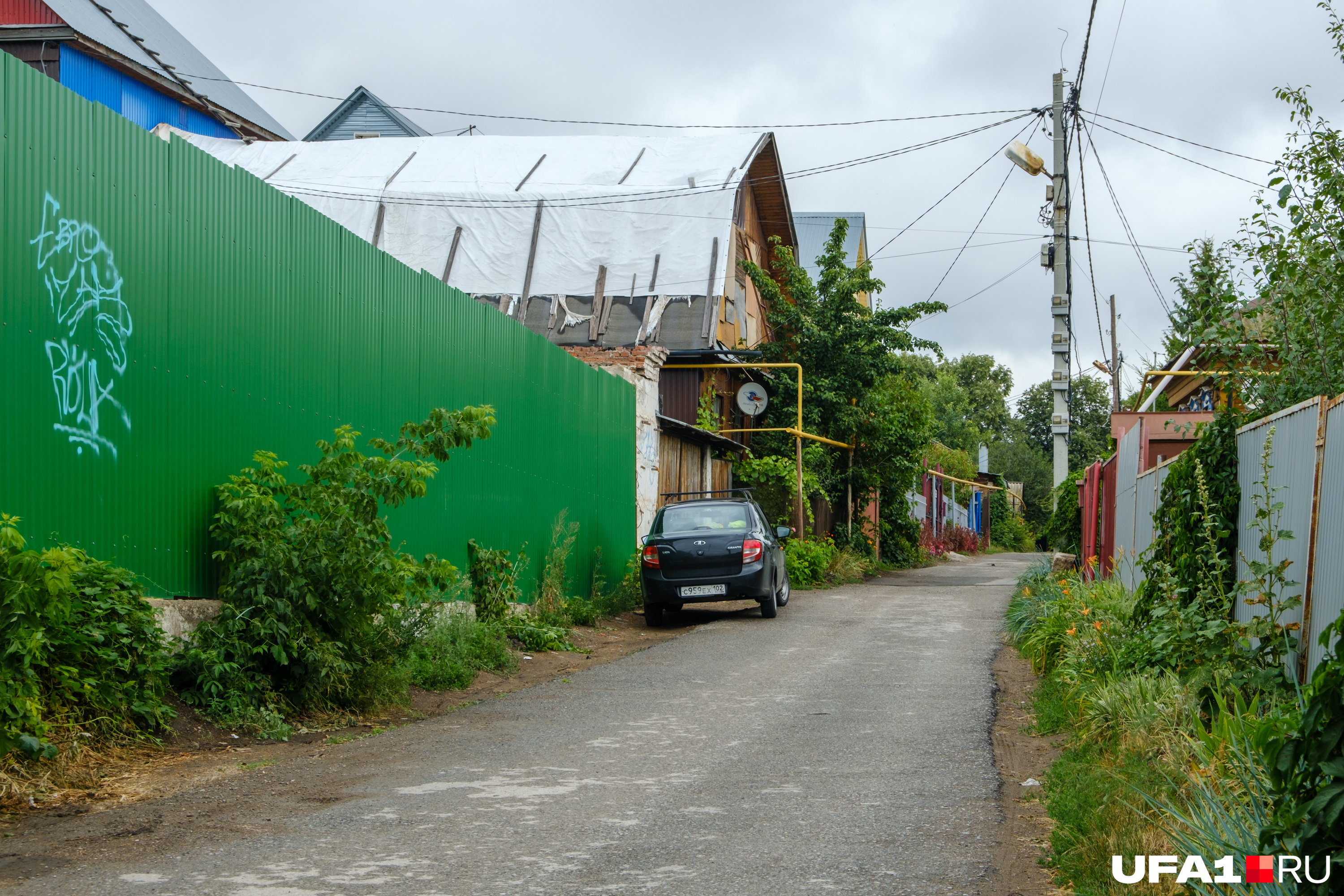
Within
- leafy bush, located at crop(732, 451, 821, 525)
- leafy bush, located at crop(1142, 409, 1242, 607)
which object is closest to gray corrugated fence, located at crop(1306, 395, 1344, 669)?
leafy bush, located at crop(1142, 409, 1242, 607)

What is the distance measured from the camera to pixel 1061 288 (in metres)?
23.7

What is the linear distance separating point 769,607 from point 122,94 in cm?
1682

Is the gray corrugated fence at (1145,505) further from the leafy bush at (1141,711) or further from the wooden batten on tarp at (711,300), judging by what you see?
the wooden batten on tarp at (711,300)

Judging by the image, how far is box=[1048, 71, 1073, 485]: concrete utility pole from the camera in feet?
77.3

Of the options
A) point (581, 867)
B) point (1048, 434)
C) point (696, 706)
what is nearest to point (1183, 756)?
point (581, 867)

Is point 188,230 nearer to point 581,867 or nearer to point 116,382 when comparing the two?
point 116,382

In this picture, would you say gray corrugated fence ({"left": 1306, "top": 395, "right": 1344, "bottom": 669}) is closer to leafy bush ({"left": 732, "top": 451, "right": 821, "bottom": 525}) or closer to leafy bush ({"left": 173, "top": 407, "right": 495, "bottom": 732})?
leafy bush ({"left": 173, "top": 407, "right": 495, "bottom": 732})

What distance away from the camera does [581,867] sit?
4.61m

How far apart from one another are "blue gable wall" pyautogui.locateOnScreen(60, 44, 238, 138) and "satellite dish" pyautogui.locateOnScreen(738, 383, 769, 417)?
1236 centimetres

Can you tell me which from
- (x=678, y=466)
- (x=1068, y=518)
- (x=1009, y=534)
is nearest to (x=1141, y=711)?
(x=678, y=466)

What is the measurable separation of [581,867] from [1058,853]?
1.93 metres

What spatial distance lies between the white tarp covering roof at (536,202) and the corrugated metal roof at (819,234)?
17151 millimetres

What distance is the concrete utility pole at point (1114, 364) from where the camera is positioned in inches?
1388

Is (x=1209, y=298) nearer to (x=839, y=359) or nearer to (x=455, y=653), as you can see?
(x=455, y=653)
